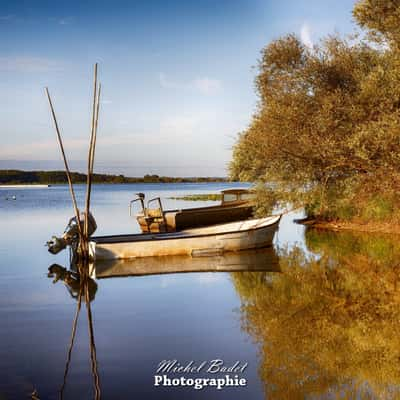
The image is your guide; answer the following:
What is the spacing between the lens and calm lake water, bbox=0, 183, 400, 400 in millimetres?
8219

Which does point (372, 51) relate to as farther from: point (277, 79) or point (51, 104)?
point (51, 104)

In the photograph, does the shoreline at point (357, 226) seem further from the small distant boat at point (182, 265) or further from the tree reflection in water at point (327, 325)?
the small distant boat at point (182, 265)

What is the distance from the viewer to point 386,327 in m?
11.4

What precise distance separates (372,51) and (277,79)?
4196 millimetres

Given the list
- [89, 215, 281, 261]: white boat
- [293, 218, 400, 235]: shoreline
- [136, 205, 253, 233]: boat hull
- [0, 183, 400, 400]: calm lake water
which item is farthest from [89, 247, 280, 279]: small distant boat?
[293, 218, 400, 235]: shoreline

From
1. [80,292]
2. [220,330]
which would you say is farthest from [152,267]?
[220,330]

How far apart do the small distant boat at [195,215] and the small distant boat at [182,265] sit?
5353 millimetres

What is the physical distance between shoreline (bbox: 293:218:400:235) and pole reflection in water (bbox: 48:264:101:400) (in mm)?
16821

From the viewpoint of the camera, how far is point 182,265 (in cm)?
1978

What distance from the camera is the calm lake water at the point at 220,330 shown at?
822 cm

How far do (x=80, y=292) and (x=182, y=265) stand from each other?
194 inches

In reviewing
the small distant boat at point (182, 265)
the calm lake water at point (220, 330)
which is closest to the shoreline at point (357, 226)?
the calm lake water at point (220, 330)

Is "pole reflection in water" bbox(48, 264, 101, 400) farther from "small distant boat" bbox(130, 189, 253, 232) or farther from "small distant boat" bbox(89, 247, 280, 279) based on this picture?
"small distant boat" bbox(130, 189, 253, 232)

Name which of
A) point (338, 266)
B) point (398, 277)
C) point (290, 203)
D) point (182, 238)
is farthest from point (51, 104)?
point (398, 277)
